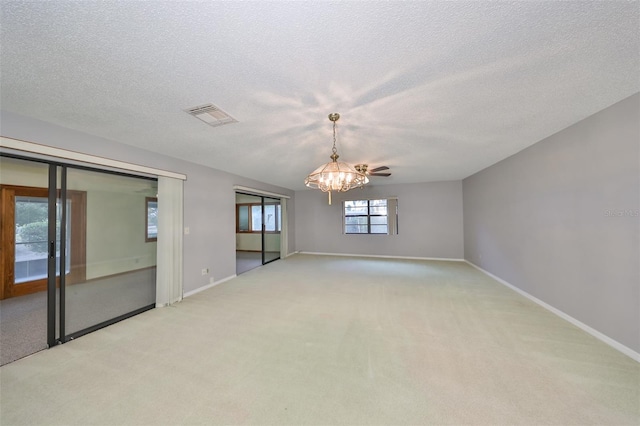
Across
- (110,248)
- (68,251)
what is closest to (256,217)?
(110,248)

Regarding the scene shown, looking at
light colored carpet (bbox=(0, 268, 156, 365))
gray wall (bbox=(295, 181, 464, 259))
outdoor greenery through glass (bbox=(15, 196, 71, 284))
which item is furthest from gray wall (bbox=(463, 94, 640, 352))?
outdoor greenery through glass (bbox=(15, 196, 71, 284))

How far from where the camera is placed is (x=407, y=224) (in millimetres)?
6496

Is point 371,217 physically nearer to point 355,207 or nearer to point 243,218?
point 355,207

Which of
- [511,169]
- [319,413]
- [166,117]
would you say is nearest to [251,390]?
[319,413]

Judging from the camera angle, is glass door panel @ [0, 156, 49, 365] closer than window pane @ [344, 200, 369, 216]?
Yes

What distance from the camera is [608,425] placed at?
4.34 ft

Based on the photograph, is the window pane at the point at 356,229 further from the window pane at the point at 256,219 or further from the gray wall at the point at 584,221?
the gray wall at the point at 584,221

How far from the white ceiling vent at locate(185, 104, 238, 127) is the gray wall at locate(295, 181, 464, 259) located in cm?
503

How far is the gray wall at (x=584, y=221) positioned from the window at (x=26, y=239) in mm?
6767

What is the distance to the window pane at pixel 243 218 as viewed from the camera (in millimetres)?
8031

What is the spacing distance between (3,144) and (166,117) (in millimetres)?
1303

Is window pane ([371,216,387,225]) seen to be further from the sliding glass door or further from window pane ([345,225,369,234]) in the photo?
the sliding glass door

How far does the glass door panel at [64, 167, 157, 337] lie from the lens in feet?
10.4

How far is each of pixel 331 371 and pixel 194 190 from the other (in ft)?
11.5
